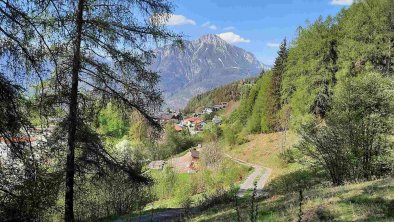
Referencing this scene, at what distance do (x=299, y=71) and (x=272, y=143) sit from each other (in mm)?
15842

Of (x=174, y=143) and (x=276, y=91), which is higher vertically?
(x=276, y=91)

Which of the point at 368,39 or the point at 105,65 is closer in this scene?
the point at 105,65

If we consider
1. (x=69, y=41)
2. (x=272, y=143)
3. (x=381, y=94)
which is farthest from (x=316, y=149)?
(x=272, y=143)

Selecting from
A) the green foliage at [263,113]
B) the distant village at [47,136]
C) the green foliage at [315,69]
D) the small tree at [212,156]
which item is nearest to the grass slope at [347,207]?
the distant village at [47,136]

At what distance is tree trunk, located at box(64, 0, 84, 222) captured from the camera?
30.4ft

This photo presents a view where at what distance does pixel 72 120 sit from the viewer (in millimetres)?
9266

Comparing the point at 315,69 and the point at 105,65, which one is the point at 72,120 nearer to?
the point at 105,65

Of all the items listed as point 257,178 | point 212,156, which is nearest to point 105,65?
point 257,178

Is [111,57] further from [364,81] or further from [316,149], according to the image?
[364,81]

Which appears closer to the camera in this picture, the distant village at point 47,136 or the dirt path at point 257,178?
the distant village at point 47,136

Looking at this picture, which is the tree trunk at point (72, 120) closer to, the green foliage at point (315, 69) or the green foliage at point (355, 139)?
the green foliage at point (355, 139)

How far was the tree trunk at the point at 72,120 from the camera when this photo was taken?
9273 mm

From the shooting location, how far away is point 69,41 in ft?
29.5

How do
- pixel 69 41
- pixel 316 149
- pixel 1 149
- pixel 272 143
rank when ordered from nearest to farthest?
1. pixel 1 149
2. pixel 69 41
3. pixel 316 149
4. pixel 272 143
